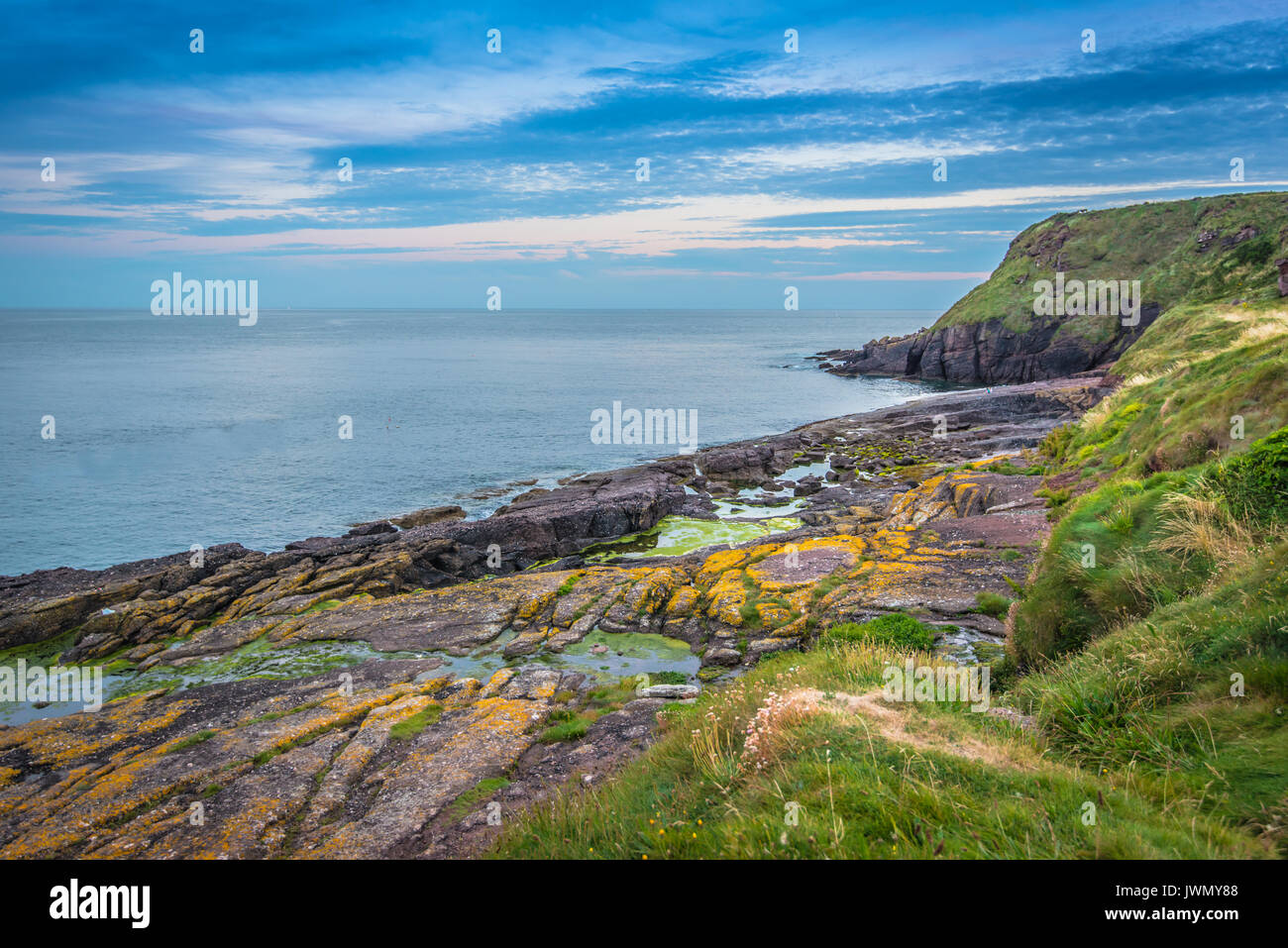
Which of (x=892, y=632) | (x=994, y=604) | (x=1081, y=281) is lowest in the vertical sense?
(x=892, y=632)

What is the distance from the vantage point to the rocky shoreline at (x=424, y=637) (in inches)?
448

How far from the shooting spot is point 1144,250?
314 feet

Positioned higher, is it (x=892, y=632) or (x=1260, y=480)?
(x=1260, y=480)

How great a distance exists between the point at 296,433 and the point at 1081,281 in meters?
103

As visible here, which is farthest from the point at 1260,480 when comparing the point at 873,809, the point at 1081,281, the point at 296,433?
the point at 1081,281

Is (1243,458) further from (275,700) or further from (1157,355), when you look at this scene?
(1157,355)

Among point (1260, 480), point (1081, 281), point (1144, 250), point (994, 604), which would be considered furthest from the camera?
point (1144, 250)

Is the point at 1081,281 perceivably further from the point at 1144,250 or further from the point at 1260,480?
the point at 1260,480

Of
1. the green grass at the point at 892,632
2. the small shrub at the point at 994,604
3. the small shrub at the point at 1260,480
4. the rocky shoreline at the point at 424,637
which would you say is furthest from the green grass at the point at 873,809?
the small shrub at the point at 994,604

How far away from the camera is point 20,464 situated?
48.1 meters

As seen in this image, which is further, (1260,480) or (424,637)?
(424,637)

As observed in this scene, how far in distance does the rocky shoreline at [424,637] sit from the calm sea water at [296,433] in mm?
7340

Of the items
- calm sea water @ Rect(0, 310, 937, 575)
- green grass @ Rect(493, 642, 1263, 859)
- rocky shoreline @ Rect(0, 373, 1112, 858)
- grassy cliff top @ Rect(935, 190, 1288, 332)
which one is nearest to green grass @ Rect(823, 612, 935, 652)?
rocky shoreline @ Rect(0, 373, 1112, 858)
